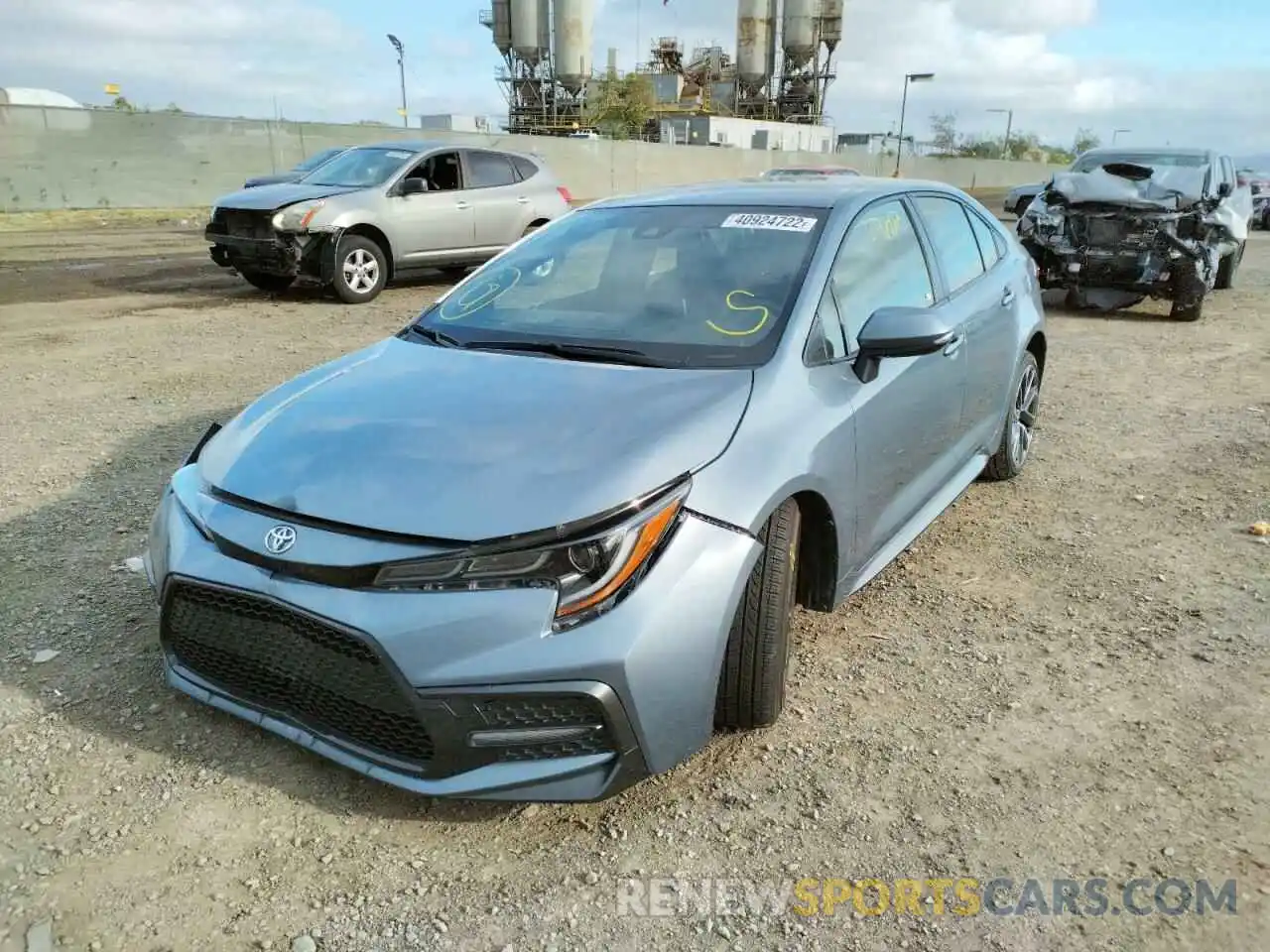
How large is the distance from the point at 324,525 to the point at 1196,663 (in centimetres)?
294

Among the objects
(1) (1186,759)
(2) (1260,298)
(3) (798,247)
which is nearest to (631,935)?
(1) (1186,759)

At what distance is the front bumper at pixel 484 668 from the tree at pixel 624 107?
6069cm

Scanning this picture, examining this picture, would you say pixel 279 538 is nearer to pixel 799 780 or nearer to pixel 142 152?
pixel 799 780

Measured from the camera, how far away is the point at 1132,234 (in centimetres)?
966

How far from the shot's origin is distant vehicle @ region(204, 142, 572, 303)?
995 centimetres

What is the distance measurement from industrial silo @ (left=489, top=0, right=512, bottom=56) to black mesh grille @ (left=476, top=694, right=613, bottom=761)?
230 feet

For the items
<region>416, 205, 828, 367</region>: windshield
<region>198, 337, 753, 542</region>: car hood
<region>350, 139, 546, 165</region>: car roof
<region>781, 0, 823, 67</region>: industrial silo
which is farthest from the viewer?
<region>781, 0, 823, 67</region>: industrial silo

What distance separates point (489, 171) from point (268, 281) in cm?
293

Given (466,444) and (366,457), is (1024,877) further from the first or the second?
(366,457)

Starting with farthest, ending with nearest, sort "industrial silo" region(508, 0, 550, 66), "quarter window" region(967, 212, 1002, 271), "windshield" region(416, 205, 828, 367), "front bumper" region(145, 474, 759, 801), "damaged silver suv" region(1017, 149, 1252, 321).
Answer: "industrial silo" region(508, 0, 550, 66), "damaged silver suv" region(1017, 149, 1252, 321), "quarter window" region(967, 212, 1002, 271), "windshield" region(416, 205, 828, 367), "front bumper" region(145, 474, 759, 801)

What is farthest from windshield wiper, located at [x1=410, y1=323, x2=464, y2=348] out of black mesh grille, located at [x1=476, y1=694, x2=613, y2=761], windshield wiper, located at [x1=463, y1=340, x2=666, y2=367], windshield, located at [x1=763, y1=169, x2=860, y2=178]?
windshield, located at [x1=763, y1=169, x2=860, y2=178]

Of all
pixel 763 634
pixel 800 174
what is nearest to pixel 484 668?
pixel 763 634

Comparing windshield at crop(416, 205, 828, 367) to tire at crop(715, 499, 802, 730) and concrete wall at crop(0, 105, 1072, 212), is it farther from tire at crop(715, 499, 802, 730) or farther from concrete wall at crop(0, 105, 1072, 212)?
concrete wall at crop(0, 105, 1072, 212)

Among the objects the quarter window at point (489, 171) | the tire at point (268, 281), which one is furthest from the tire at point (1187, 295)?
the tire at point (268, 281)
